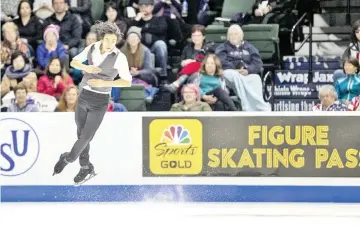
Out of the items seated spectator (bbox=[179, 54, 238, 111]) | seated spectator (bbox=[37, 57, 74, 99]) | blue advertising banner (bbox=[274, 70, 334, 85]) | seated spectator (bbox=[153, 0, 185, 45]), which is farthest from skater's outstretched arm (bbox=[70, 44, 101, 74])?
blue advertising banner (bbox=[274, 70, 334, 85])

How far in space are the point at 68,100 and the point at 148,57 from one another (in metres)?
0.93

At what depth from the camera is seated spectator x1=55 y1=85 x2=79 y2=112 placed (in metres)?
8.46

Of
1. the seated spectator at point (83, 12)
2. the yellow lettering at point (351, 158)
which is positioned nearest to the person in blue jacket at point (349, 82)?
the yellow lettering at point (351, 158)

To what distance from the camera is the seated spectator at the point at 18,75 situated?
29.1 ft

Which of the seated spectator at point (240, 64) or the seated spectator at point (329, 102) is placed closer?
the seated spectator at point (329, 102)

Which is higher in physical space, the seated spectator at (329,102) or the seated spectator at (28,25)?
the seated spectator at (28,25)

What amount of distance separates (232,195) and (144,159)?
822 millimetres

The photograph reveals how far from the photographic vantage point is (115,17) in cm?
905

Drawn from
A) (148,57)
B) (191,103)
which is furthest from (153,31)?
(191,103)

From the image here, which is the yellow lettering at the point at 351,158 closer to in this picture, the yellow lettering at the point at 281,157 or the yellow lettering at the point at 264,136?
the yellow lettering at the point at 281,157

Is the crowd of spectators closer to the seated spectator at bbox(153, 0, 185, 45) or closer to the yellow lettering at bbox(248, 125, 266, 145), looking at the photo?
the seated spectator at bbox(153, 0, 185, 45)

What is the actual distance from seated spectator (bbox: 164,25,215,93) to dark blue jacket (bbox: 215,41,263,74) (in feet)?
0.60
